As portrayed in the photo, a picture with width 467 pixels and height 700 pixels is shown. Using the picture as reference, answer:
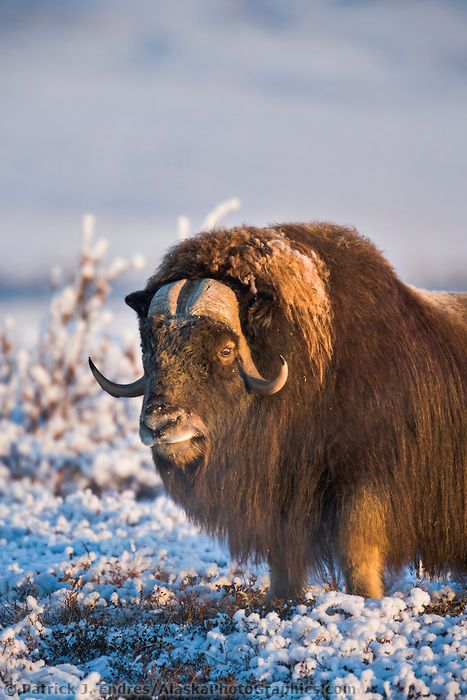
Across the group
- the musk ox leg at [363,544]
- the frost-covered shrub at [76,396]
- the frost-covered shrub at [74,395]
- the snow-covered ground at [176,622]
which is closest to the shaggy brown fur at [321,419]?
the musk ox leg at [363,544]

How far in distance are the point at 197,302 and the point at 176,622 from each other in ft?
4.34

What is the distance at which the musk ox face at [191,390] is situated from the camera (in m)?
3.64

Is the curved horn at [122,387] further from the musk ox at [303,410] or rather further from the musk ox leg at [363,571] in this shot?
the musk ox leg at [363,571]

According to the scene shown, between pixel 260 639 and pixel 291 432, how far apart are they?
0.93m

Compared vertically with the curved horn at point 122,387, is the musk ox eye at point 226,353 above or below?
above

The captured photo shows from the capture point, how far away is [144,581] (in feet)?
14.3

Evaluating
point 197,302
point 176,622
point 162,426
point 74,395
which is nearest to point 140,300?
point 197,302

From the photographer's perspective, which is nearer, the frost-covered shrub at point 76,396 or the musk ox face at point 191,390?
the musk ox face at point 191,390

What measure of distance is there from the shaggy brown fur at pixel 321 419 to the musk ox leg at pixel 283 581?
0.03 meters

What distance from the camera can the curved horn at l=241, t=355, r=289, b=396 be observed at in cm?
365

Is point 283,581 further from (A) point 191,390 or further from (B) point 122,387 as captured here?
(B) point 122,387

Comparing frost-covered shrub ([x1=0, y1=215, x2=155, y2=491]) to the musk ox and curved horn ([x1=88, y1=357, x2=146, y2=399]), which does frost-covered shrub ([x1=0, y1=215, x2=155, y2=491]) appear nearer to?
curved horn ([x1=88, y1=357, x2=146, y2=399])

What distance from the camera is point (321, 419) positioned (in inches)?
149

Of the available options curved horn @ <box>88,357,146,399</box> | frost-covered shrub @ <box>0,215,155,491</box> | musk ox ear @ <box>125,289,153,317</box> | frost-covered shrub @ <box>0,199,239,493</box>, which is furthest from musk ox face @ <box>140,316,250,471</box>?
frost-covered shrub @ <box>0,215,155,491</box>
